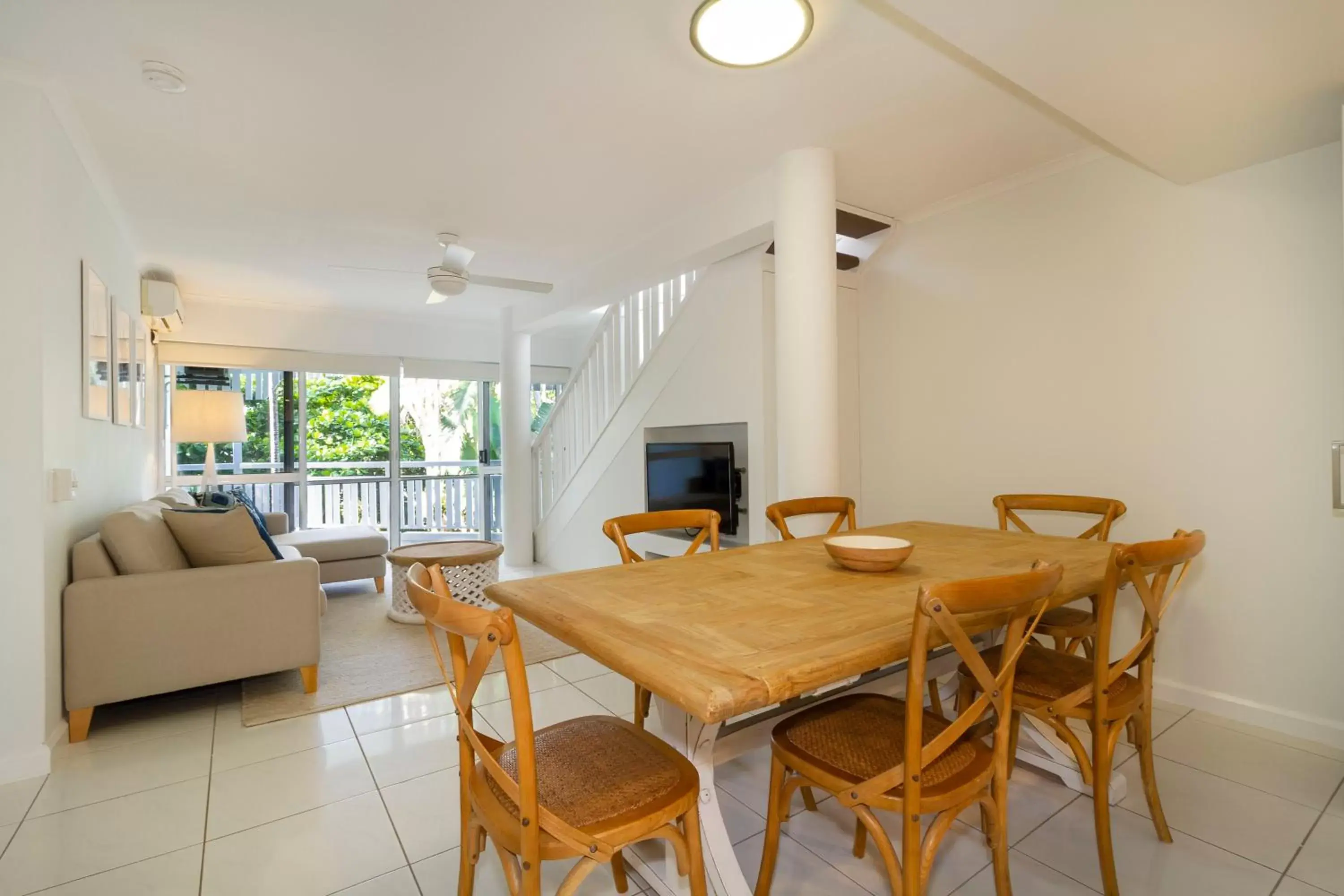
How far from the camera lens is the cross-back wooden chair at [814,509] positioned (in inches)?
98.2

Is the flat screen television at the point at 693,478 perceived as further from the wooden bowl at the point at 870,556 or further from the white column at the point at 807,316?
the wooden bowl at the point at 870,556

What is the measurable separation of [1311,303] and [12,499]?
4.54 m

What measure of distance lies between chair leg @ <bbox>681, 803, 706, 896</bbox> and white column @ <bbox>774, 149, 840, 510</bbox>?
1.77 m

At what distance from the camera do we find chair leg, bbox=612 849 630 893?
4.91 ft

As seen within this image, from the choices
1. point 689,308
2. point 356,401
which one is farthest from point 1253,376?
point 356,401

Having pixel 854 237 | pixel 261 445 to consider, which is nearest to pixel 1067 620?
pixel 854 237

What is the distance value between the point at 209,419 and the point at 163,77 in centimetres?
307

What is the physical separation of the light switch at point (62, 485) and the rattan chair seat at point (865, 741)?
2.62 metres

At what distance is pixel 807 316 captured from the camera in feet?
9.00

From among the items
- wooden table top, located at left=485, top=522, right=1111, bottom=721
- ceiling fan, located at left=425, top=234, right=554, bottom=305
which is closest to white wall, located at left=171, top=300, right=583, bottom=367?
ceiling fan, located at left=425, top=234, right=554, bottom=305

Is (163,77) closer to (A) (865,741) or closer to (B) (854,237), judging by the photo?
(A) (865,741)

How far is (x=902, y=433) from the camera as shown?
354 cm

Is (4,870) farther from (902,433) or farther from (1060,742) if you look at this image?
(902,433)

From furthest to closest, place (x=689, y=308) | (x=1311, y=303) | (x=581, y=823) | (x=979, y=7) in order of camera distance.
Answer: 1. (x=689, y=308)
2. (x=1311, y=303)
3. (x=979, y=7)
4. (x=581, y=823)
